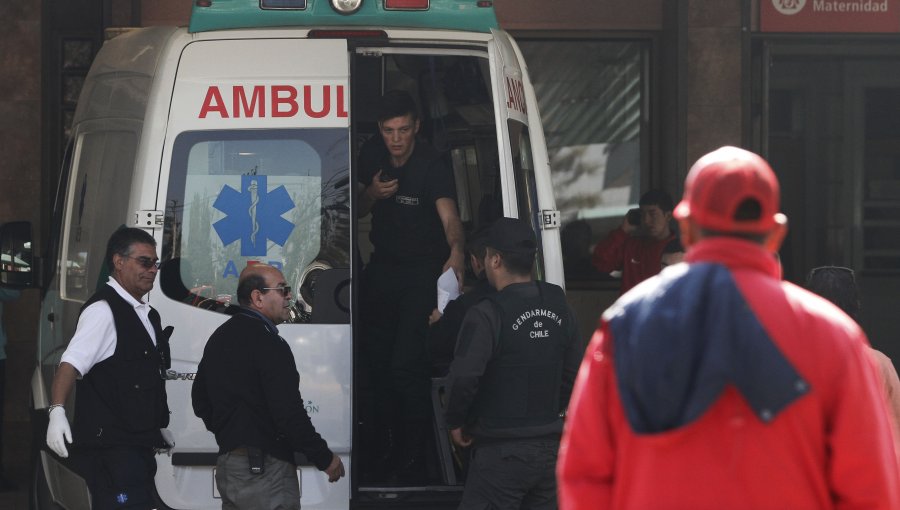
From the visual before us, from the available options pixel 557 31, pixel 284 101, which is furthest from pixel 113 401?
pixel 557 31

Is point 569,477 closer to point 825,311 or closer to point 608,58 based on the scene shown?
point 825,311

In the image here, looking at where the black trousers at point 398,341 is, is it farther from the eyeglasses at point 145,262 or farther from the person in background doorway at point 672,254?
the person in background doorway at point 672,254

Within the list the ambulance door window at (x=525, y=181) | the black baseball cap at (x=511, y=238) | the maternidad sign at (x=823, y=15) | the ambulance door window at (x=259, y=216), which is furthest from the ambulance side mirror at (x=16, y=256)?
the maternidad sign at (x=823, y=15)

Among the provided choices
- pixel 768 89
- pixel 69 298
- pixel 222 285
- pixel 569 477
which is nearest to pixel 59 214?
pixel 69 298

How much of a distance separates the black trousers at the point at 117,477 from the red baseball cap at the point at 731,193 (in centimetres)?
298

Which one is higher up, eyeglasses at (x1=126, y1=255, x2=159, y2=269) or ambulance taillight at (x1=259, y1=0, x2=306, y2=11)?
ambulance taillight at (x1=259, y1=0, x2=306, y2=11)

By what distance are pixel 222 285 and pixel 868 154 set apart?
Result: 6288 millimetres

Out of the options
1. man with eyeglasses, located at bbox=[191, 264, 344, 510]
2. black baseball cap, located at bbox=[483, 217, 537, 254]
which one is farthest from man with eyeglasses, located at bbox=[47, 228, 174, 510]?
black baseball cap, located at bbox=[483, 217, 537, 254]

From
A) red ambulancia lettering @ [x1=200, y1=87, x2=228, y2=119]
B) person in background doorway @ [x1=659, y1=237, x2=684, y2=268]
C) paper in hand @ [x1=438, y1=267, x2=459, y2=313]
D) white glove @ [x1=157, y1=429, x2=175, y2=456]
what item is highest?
red ambulancia lettering @ [x1=200, y1=87, x2=228, y2=119]

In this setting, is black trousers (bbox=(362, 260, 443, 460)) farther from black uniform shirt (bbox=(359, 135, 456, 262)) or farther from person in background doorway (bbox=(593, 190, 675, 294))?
person in background doorway (bbox=(593, 190, 675, 294))

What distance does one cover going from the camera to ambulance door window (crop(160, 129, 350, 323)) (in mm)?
5617

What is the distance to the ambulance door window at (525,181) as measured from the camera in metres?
5.88

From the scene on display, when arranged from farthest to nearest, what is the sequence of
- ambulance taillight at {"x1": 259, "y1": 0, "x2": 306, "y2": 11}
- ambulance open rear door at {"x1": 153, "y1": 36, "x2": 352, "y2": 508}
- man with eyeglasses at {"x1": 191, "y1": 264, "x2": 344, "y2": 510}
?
ambulance taillight at {"x1": 259, "y1": 0, "x2": 306, "y2": 11} < ambulance open rear door at {"x1": 153, "y1": 36, "x2": 352, "y2": 508} < man with eyeglasses at {"x1": 191, "y1": 264, "x2": 344, "y2": 510}

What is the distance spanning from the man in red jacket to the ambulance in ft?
9.50
